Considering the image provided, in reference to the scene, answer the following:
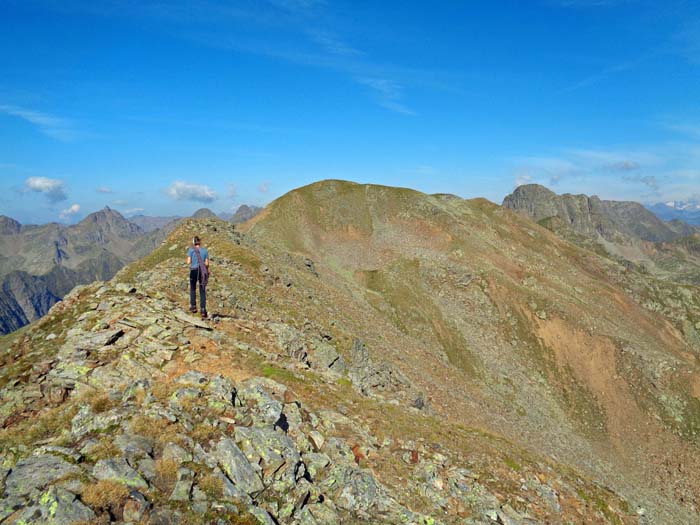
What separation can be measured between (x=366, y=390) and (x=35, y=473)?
20090mm

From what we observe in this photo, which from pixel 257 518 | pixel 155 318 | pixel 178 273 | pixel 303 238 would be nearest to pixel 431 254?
pixel 303 238

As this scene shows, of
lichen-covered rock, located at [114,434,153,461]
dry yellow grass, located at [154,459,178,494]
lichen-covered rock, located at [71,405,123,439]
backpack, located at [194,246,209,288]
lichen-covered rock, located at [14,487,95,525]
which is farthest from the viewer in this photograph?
backpack, located at [194,246,209,288]

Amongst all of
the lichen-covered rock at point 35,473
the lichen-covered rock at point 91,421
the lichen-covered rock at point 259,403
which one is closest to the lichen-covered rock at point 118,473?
the lichen-covered rock at point 35,473

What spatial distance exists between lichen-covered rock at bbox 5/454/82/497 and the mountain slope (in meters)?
0.21

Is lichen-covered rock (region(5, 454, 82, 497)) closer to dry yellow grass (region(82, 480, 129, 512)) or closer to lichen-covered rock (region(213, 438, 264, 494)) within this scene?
dry yellow grass (region(82, 480, 129, 512))

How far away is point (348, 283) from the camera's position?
227 ft

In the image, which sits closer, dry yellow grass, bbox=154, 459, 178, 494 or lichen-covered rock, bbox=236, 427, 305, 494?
dry yellow grass, bbox=154, 459, 178, 494

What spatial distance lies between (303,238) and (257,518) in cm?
7976

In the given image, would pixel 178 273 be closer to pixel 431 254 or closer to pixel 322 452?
pixel 322 452

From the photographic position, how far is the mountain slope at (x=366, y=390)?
12430mm

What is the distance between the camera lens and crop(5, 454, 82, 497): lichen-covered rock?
31.0 feet

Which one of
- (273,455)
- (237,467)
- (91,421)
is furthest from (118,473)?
(273,455)

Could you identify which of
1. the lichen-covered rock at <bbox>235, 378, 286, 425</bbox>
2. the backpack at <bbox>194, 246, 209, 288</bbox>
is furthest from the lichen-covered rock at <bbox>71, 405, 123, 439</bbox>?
the backpack at <bbox>194, 246, 209, 288</bbox>

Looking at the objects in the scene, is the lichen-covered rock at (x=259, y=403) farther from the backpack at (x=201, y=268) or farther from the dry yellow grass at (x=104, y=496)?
the backpack at (x=201, y=268)
